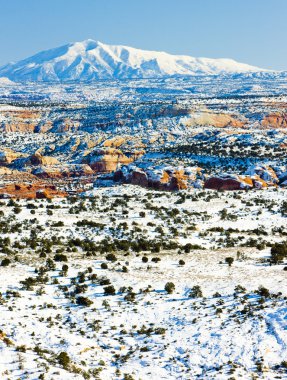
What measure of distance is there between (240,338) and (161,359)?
11.6 ft

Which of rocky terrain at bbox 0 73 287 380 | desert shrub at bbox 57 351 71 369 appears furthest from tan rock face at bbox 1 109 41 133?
desert shrub at bbox 57 351 71 369

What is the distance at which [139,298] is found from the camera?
80.4 ft

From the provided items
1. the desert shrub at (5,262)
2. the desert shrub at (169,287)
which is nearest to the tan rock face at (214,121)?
the desert shrub at (5,262)

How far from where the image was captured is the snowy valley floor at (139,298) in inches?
708

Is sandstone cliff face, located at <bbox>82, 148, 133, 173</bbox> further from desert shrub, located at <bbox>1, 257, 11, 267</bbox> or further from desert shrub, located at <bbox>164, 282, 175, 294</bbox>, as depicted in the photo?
desert shrub, located at <bbox>164, 282, 175, 294</bbox>

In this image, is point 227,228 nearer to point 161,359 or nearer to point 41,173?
point 161,359

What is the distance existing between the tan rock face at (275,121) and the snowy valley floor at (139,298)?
11014 cm

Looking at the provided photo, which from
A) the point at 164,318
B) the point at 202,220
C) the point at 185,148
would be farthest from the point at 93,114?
the point at 164,318

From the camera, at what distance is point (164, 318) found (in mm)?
22297

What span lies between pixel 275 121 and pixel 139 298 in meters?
137

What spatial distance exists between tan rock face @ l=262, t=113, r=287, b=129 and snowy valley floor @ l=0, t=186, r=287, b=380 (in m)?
110

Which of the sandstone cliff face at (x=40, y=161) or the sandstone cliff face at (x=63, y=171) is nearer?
the sandstone cliff face at (x=63, y=171)

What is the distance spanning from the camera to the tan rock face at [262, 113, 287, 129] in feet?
489

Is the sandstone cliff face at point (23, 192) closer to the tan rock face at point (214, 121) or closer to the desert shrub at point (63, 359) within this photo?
the desert shrub at point (63, 359)
